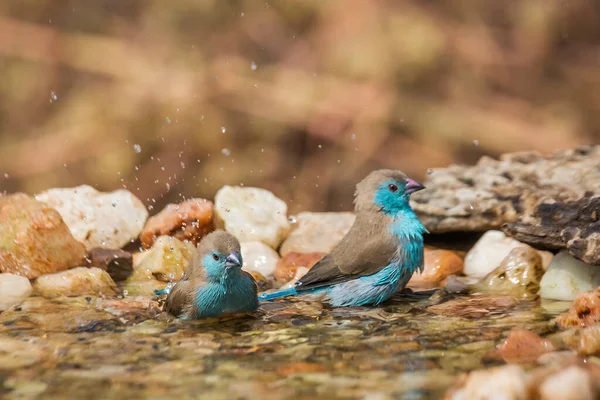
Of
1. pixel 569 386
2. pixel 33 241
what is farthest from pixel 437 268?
pixel 569 386

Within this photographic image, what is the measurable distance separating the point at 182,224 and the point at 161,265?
0.63 metres

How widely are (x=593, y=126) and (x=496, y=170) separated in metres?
3.51

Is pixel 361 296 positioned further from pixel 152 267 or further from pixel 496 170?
pixel 496 170

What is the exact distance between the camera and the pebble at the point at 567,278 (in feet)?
15.7

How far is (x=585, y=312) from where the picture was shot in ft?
13.1

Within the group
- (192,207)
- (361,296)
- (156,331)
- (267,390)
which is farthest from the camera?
(192,207)

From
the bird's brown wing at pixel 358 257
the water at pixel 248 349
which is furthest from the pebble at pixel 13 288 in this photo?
the bird's brown wing at pixel 358 257

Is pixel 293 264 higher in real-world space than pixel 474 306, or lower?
higher

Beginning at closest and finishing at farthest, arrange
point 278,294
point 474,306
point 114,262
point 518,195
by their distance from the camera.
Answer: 1. point 474,306
2. point 278,294
3. point 114,262
4. point 518,195

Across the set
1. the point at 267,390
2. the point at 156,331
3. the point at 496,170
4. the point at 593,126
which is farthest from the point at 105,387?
the point at 593,126

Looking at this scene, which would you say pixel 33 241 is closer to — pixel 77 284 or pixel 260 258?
pixel 77 284

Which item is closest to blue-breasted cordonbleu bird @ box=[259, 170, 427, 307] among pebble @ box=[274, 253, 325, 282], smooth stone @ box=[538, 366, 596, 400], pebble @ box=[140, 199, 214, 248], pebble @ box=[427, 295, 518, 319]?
pebble @ box=[427, 295, 518, 319]

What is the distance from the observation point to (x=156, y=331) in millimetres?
4266

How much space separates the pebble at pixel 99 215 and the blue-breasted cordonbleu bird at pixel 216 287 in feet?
5.97
